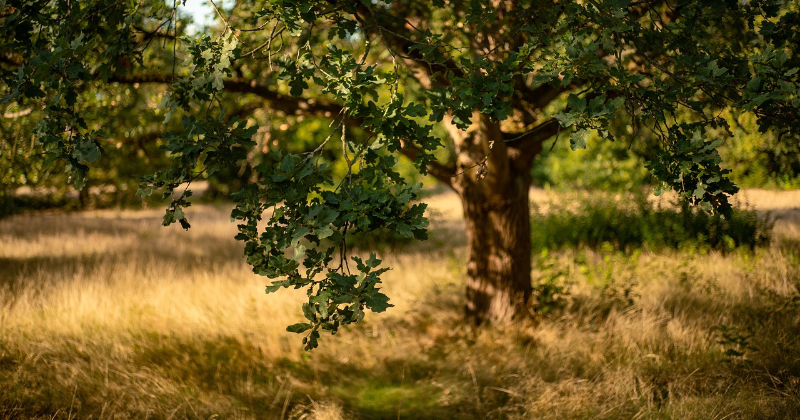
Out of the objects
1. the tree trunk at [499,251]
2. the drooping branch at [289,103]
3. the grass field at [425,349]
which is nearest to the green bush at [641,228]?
the grass field at [425,349]

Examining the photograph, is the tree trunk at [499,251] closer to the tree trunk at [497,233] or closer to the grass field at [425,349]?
the tree trunk at [497,233]

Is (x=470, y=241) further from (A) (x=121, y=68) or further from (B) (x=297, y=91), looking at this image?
(A) (x=121, y=68)

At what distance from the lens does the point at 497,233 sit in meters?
5.34

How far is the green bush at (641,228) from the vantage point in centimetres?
648

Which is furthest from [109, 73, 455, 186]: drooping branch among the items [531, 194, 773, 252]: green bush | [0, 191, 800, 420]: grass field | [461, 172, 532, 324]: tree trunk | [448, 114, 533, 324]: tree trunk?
[531, 194, 773, 252]: green bush

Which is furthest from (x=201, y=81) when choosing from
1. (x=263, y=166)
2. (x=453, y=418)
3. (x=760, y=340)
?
(x=760, y=340)

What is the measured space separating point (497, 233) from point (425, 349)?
52.2 inches

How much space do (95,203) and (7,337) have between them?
41.7 feet

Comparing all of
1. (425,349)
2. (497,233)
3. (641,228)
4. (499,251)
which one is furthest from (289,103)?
(641,228)

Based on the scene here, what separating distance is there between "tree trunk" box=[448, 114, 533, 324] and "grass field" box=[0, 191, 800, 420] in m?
0.27

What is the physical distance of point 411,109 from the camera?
2.41 m

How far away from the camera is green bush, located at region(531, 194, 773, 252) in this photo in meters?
6.48

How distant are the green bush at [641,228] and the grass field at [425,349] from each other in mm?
210

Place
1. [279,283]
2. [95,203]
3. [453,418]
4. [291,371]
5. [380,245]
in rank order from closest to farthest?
1. [279,283]
2. [453,418]
3. [291,371]
4. [380,245]
5. [95,203]
